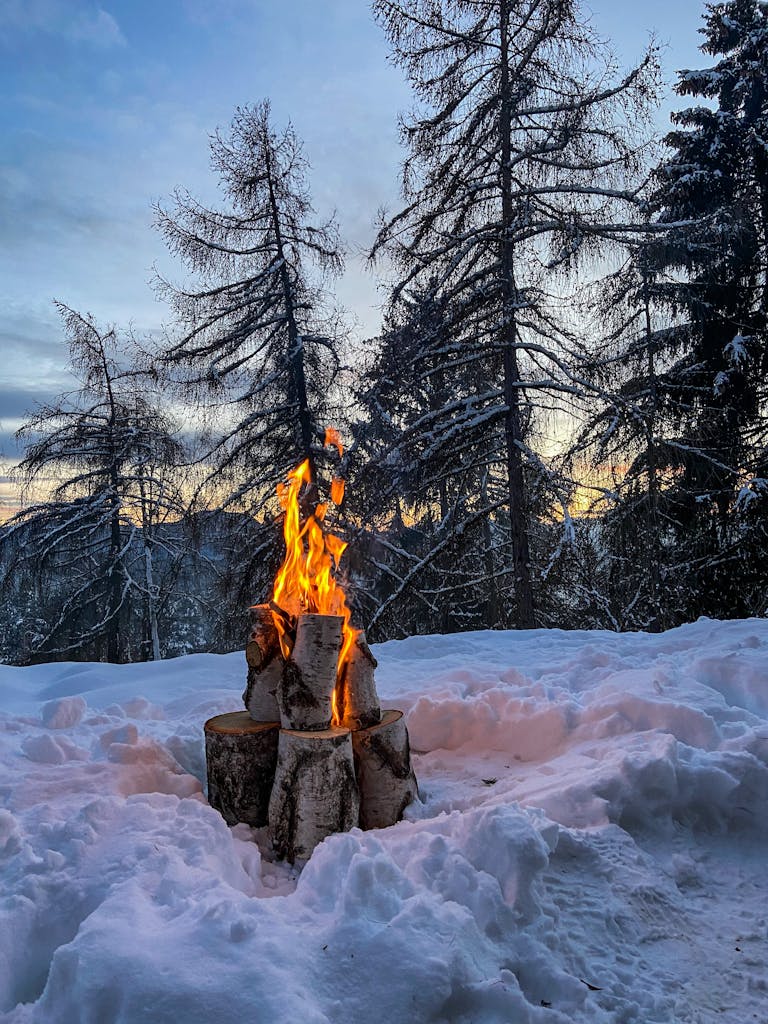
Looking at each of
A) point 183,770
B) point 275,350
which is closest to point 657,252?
point 275,350

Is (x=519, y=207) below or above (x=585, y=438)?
above

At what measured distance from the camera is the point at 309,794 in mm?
2980

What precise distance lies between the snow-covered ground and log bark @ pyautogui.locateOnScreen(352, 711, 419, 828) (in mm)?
158

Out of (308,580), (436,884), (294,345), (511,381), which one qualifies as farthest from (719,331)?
(436,884)

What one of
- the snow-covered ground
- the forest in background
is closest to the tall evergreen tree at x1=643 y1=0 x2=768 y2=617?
the forest in background

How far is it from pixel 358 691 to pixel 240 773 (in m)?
0.77

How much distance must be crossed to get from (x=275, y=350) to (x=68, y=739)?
9.02 metres

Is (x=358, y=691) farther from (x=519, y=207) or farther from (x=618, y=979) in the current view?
(x=519, y=207)

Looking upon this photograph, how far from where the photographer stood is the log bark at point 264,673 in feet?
11.4

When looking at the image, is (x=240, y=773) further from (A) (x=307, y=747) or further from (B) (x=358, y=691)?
(B) (x=358, y=691)

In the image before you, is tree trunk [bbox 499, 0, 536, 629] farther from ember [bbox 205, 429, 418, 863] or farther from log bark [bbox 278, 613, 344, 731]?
log bark [bbox 278, 613, 344, 731]

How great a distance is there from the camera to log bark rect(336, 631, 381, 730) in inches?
138

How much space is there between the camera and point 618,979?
6.54ft

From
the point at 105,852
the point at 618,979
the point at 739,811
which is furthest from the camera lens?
the point at 739,811
